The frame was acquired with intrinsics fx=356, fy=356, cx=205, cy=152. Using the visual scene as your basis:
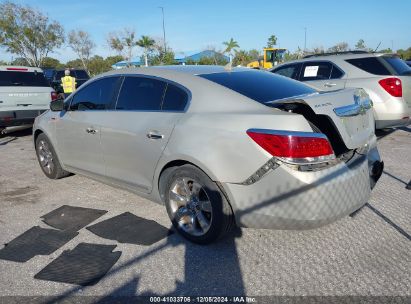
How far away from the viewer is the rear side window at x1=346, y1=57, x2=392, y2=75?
21.5 ft

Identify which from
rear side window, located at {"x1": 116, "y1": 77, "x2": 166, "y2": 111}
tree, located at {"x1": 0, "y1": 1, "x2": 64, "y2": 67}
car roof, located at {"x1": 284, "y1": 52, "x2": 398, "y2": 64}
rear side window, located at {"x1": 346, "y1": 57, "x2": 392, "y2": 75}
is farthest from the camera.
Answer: tree, located at {"x1": 0, "y1": 1, "x2": 64, "y2": 67}

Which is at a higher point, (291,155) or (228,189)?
(291,155)

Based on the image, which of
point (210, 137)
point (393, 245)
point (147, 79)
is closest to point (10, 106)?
point (147, 79)

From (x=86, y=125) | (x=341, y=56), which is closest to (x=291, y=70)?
(x=341, y=56)

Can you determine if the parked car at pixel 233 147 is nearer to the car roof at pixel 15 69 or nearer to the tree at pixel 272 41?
the car roof at pixel 15 69

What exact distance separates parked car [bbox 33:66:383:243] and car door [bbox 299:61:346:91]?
358 centimetres

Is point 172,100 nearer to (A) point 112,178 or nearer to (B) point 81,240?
(A) point 112,178

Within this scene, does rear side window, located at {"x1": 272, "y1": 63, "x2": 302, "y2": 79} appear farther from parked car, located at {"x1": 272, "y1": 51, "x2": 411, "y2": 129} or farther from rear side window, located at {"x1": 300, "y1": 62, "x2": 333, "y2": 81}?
parked car, located at {"x1": 272, "y1": 51, "x2": 411, "y2": 129}

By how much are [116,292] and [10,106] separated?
7.11 meters

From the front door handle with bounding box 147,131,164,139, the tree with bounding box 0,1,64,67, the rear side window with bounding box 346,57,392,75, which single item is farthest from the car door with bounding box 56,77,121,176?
the tree with bounding box 0,1,64,67

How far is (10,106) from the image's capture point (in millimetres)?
8219

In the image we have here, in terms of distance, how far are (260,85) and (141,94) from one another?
4.10 ft

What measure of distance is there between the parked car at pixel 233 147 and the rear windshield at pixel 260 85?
0.01 metres

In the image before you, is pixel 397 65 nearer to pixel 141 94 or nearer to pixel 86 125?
pixel 141 94
